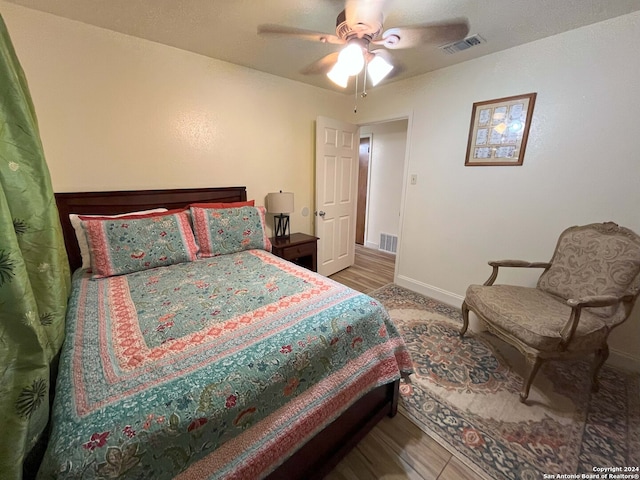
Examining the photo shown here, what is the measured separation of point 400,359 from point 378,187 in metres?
3.66

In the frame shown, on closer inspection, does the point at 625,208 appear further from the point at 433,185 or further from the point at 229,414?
the point at 229,414

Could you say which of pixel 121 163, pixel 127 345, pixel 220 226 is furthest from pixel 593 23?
pixel 121 163

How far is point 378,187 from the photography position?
Answer: 185 inches

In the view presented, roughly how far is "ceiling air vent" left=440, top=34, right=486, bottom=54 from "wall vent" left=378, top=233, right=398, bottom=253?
114 inches

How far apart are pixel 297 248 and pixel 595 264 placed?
2.38m

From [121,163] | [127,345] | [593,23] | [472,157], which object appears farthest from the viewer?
[472,157]

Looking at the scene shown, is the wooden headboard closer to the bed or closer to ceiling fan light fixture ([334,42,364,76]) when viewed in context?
the bed

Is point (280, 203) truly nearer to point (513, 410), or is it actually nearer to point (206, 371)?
point (206, 371)

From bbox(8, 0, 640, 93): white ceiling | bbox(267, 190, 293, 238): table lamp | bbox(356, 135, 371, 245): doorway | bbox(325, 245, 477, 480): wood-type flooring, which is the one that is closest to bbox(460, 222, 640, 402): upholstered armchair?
bbox(325, 245, 477, 480): wood-type flooring

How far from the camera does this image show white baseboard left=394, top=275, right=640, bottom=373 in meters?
1.86

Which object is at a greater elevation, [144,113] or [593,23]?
[593,23]

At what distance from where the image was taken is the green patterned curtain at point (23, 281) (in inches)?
26.8

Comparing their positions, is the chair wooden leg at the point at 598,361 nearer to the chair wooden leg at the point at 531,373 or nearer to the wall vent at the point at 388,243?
the chair wooden leg at the point at 531,373

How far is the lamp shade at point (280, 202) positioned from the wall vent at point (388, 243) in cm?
245
